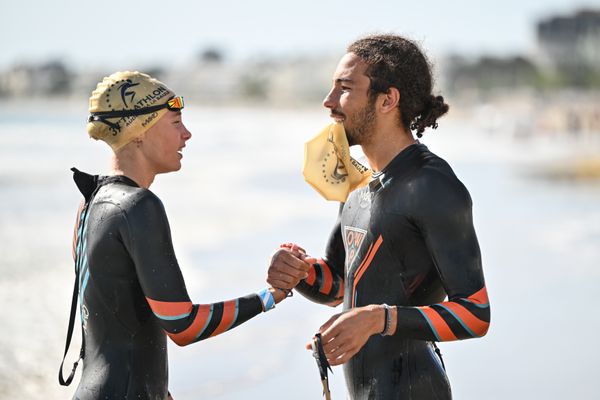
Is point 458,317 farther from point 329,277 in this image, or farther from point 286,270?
point 329,277

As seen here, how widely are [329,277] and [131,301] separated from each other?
0.96 meters

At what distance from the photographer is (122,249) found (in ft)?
9.68

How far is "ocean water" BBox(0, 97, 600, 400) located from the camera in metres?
7.13

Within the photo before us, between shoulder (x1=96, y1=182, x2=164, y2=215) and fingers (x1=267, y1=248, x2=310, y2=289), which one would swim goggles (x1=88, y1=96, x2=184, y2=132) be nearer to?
shoulder (x1=96, y1=182, x2=164, y2=215)

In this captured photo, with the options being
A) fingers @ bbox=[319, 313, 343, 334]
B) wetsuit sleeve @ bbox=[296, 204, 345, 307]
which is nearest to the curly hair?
wetsuit sleeve @ bbox=[296, 204, 345, 307]

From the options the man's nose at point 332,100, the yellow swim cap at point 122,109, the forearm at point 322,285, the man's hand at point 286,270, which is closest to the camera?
the yellow swim cap at point 122,109

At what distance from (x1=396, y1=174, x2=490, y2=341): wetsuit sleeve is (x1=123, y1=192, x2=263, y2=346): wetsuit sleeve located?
2.39 ft

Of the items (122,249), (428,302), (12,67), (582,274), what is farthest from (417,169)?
(12,67)

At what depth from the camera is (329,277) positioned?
3635mm

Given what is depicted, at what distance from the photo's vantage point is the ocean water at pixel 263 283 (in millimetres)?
7133

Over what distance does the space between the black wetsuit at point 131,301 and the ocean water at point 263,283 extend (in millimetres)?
3800

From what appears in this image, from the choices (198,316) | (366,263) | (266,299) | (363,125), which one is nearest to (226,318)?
(198,316)

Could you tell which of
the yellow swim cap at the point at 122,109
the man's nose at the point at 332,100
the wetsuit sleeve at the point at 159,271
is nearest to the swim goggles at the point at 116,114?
the yellow swim cap at the point at 122,109

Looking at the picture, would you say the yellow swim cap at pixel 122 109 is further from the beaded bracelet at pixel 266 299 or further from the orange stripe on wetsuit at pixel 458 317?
the orange stripe on wetsuit at pixel 458 317
